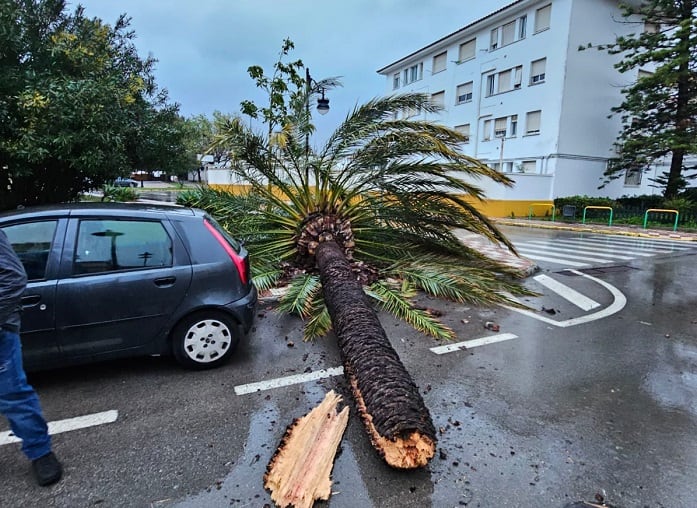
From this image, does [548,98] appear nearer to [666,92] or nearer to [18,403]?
[666,92]

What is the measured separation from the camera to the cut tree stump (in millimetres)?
2330

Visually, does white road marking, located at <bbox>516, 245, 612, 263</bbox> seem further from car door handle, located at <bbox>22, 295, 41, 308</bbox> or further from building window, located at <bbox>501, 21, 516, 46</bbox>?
building window, located at <bbox>501, 21, 516, 46</bbox>

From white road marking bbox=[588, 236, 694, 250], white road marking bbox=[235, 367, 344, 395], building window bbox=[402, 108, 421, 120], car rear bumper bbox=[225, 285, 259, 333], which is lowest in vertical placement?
white road marking bbox=[235, 367, 344, 395]

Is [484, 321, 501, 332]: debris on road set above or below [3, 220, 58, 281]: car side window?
below

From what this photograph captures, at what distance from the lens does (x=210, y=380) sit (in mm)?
3656

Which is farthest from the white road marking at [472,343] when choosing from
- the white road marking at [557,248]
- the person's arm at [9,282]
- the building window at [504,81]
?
the building window at [504,81]

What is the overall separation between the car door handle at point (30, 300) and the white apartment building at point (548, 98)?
19.8m

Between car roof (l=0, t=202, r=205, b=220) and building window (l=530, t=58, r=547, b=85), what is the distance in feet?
82.2

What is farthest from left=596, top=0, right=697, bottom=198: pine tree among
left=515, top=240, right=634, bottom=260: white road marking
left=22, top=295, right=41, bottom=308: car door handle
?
left=22, top=295, right=41, bottom=308: car door handle

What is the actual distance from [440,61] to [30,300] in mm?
33223

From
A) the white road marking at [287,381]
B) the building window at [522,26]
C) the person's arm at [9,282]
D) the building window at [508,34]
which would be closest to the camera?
the person's arm at [9,282]

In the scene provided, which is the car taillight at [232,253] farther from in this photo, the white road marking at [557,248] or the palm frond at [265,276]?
the white road marking at [557,248]

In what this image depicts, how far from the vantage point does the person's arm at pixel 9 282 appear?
230 cm

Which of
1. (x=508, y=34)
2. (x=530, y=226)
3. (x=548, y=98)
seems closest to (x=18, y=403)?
(x=530, y=226)
